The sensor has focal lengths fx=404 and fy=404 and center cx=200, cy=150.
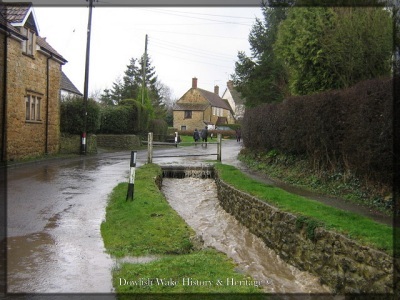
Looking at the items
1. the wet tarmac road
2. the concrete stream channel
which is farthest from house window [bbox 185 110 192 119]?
the wet tarmac road

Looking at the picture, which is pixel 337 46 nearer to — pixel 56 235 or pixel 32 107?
pixel 56 235

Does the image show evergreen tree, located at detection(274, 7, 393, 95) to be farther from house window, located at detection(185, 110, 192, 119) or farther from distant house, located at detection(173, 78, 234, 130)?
house window, located at detection(185, 110, 192, 119)

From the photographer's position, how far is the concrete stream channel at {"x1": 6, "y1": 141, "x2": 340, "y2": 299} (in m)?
5.47

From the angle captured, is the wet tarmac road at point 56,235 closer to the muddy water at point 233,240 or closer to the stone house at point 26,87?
the muddy water at point 233,240

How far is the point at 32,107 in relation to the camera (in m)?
21.7

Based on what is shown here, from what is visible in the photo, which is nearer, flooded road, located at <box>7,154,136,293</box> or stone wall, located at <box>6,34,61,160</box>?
flooded road, located at <box>7,154,136,293</box>

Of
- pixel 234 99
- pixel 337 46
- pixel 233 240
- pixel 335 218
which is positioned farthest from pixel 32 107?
pixel 234 99

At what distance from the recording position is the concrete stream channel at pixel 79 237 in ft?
18.0

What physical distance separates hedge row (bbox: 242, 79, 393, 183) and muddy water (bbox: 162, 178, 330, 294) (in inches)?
125

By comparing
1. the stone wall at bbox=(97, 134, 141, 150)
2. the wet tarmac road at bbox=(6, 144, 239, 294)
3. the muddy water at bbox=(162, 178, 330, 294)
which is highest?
the stone wall at bbox=(97, 134, 141, 150)

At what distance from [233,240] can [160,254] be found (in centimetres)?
310

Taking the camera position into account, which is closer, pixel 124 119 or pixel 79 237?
pixel 79 237

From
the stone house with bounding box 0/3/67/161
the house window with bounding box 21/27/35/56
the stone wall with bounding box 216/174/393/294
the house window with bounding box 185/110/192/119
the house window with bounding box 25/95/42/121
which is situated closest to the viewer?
the stone wall with bounding box 216/174/393/294

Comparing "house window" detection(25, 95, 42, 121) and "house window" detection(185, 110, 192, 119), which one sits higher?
"house window" detection(185, 110, 192, 119)
